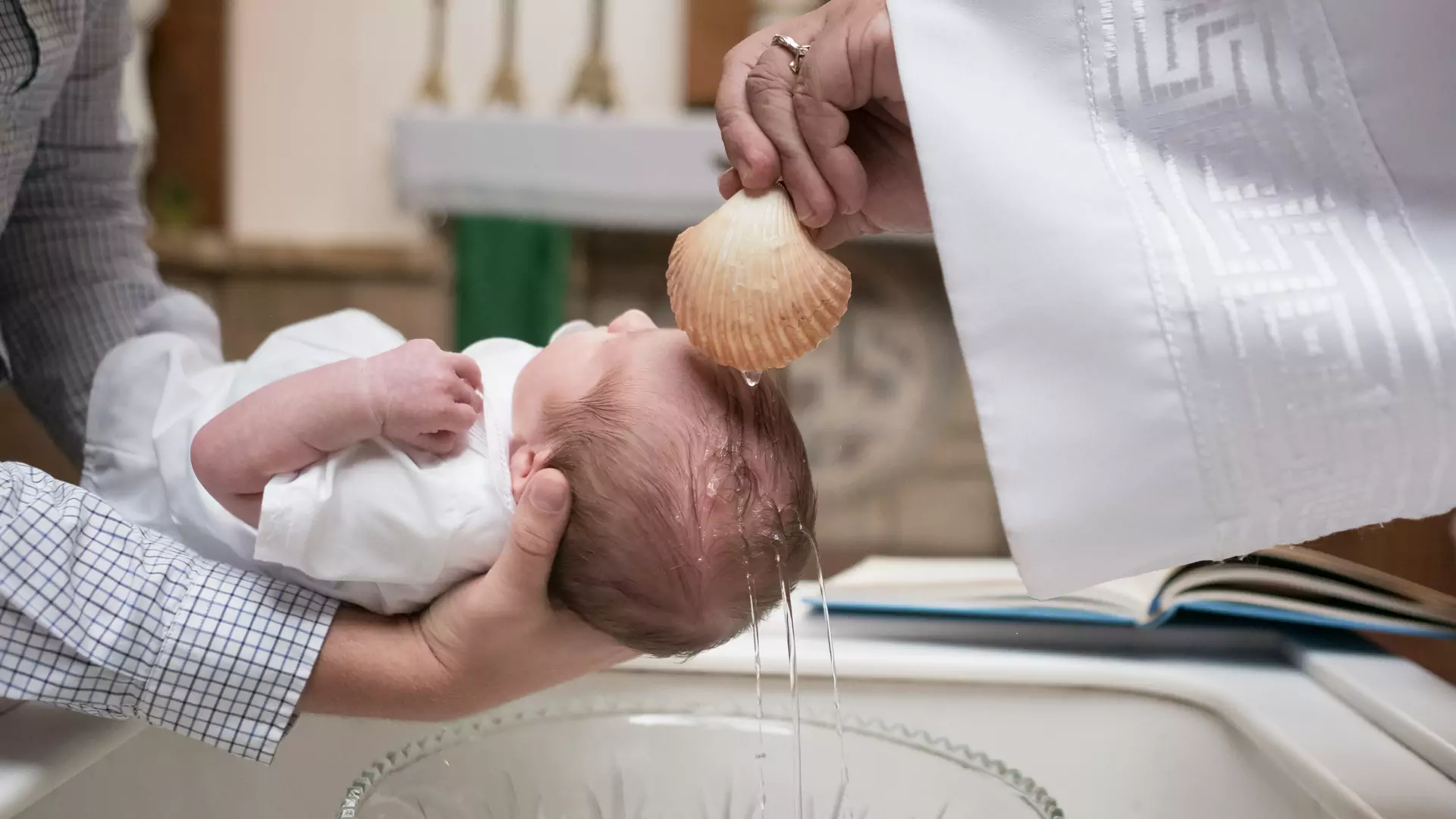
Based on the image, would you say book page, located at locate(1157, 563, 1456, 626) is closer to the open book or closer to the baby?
the open book

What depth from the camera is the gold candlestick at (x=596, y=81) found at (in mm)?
2162

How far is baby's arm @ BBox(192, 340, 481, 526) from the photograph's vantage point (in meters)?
0.62

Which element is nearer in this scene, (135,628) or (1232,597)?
(135,628)

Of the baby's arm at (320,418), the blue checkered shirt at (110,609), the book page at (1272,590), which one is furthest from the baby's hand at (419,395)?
the book page at (1272,590)

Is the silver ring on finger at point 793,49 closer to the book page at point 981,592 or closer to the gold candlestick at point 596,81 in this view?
the book page at point 981,592

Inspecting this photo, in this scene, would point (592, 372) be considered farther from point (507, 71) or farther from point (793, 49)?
point (507, 71)

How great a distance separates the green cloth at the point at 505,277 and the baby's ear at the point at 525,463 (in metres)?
1.35

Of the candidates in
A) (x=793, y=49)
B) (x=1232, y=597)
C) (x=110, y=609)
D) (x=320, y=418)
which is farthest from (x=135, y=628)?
(x=1232, y=597)

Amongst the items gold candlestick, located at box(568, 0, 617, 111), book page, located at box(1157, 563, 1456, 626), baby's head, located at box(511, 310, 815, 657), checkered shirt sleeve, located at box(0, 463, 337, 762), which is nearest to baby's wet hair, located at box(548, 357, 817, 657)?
baby's head, located at box(511, 310, 815, 657)

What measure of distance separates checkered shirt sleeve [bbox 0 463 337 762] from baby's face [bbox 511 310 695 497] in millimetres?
148

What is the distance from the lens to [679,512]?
1.95 ft

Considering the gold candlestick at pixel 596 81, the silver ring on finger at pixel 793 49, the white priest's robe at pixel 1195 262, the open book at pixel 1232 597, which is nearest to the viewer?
the white priest's robe at pixel 1195 262

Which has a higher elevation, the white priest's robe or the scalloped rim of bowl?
the white priest's robe

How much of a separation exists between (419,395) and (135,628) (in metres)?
0.17
